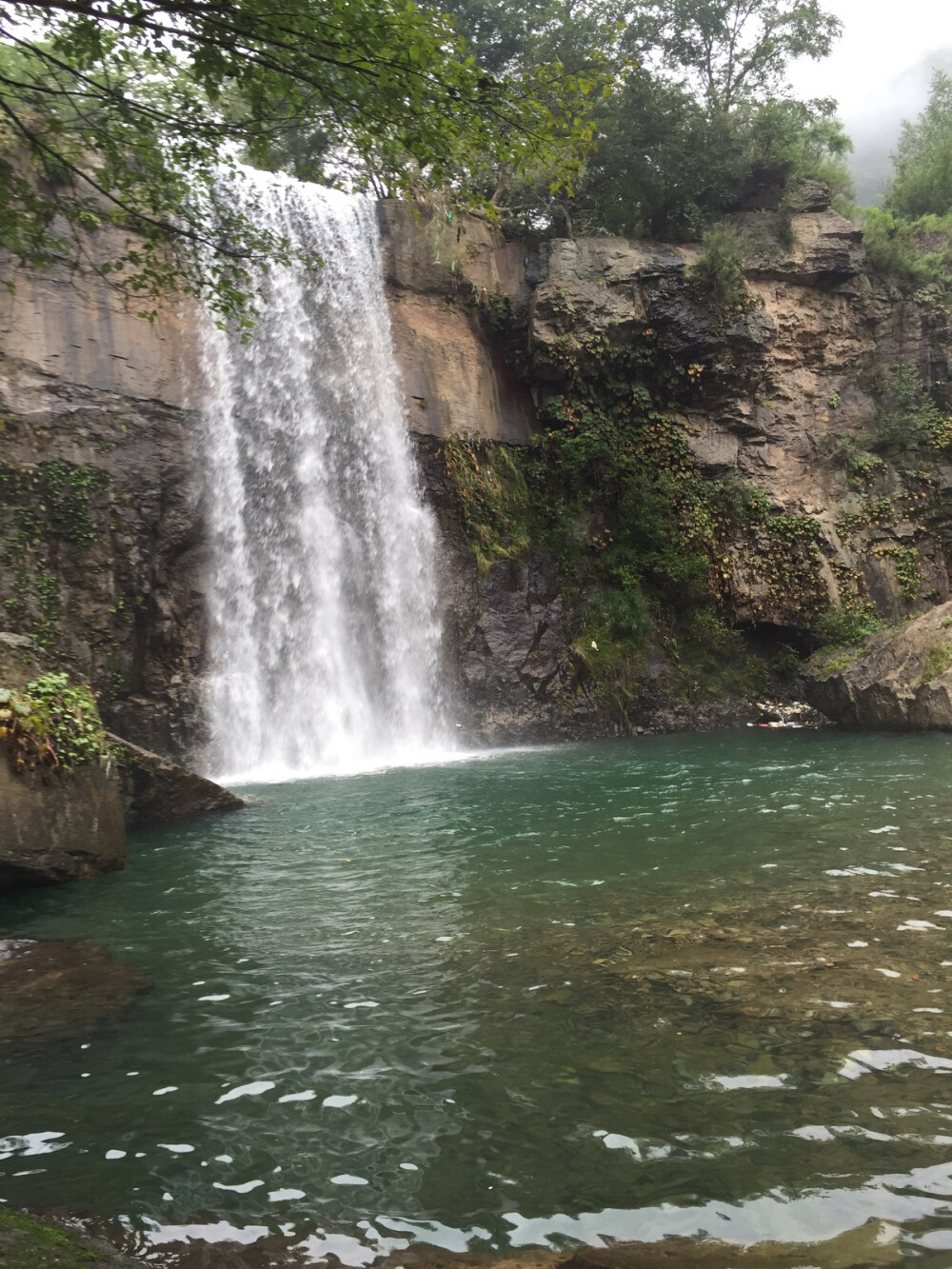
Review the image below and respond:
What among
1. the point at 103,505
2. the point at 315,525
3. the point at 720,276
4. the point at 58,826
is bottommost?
the point at 58,826

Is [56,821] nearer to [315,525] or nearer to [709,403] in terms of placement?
[315,525]

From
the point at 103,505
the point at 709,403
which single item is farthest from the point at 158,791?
the point at 709,403

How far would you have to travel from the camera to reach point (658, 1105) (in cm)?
337

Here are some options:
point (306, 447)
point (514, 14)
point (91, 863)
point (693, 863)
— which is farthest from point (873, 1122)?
point (514, 14)

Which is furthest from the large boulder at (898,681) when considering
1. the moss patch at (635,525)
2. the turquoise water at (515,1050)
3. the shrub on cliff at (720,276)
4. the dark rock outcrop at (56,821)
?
the dark rock outcrop at (56,821)

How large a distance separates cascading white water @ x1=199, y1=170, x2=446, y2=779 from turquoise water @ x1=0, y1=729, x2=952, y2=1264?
26.6ft

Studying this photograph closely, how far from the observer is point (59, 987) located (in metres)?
4.95

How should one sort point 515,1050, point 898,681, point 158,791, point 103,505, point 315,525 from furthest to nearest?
point 315,525 → point 898,681 → point 103,505 → point 158,791 → point 515,1050

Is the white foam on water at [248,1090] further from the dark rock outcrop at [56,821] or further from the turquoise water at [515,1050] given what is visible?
the dark rock outcrop at [56,821]

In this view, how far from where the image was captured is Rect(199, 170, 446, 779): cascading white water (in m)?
15.7

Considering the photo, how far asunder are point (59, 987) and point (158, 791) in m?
5.47

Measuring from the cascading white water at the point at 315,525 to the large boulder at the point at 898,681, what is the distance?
7234mm

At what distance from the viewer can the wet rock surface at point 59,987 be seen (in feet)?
14.5

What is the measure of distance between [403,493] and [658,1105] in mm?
15955
